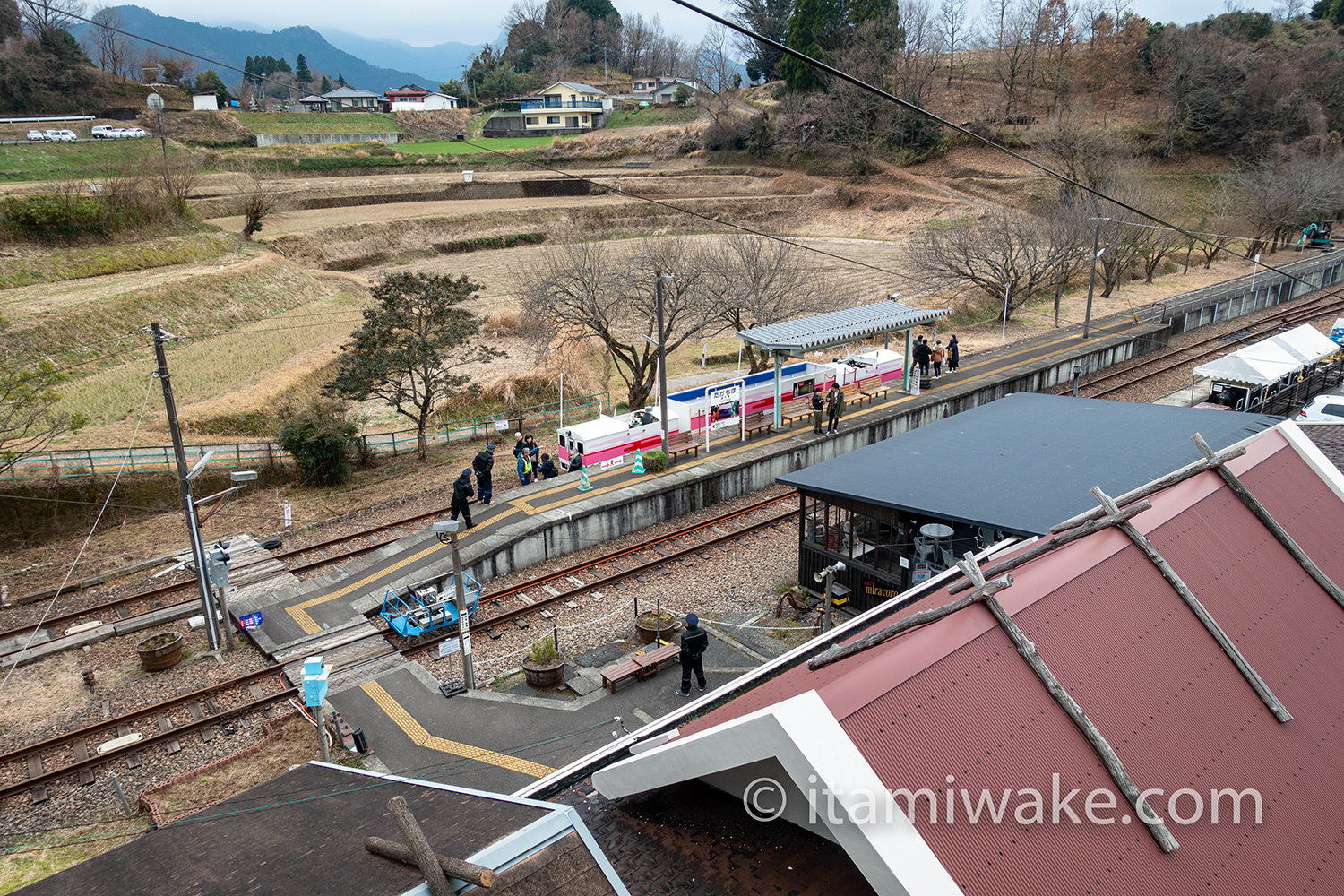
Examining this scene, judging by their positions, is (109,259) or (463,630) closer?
(463,630)

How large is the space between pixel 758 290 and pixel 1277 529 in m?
21.5

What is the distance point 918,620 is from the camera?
511 centimetres

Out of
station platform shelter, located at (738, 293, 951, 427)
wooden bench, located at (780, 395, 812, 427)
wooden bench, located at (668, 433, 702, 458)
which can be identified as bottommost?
wooden bench, located at (668, 433, 702, 458)

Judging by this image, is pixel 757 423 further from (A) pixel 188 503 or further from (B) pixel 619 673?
(A) pixel 188 503

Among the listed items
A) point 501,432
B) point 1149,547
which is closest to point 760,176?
point 501,432

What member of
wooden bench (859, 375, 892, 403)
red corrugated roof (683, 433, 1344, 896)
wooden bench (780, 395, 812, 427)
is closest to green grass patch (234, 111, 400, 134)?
wooden bench (859, 375, 892, 403)

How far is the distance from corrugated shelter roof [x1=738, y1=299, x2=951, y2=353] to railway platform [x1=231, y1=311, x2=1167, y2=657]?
256cm

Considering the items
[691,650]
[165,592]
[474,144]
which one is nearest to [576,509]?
[691,650]

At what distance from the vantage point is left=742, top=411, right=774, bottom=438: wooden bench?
23.1 m

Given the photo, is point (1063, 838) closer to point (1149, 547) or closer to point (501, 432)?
point (1149, 547)

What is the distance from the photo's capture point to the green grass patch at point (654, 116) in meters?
90.1

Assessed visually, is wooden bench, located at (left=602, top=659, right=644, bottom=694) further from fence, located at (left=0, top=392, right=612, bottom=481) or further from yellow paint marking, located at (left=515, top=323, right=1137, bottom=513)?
fence, located at (left=0, top=392, right=612, bottom=481)

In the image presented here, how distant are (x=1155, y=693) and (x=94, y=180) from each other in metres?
51.6

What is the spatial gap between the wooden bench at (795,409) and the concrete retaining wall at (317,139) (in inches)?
2643
